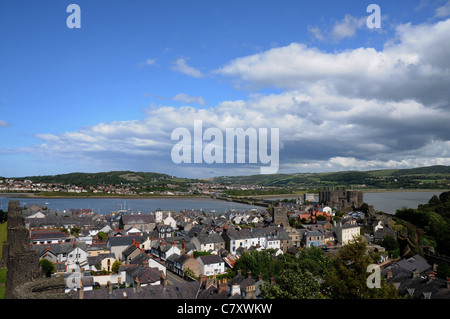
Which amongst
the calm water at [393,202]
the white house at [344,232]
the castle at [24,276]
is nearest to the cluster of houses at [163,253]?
the white house at [344,232]

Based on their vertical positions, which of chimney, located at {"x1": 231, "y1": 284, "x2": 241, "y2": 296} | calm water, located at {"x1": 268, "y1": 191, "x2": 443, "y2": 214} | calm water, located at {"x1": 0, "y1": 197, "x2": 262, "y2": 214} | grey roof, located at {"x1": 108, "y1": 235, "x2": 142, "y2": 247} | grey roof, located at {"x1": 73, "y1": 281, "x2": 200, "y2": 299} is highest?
grey roof, located at {"x1": 73, "y1": 281, "x2": 200, "y2": 299}

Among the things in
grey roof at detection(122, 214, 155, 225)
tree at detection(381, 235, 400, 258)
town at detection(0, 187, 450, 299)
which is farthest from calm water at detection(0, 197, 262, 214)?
tree at detection(381, 235, 400, 258)

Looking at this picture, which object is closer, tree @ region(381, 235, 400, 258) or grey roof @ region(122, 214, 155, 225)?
tree @ region(381, 235, 400, 258)

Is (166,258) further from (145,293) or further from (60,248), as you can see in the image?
(145,293)

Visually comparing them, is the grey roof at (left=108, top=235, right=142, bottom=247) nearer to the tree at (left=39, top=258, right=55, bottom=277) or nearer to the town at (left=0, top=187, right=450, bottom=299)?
the town at (left=0, top=187, right=450, bottom=299)

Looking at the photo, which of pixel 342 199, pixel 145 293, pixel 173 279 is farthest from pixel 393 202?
pixel 145 293

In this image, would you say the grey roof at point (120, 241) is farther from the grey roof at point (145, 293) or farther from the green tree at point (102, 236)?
the grey roof at point (145, 293)

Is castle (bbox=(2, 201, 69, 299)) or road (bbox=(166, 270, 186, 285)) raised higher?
castle (bbox=(2, 201, 69, 299))
